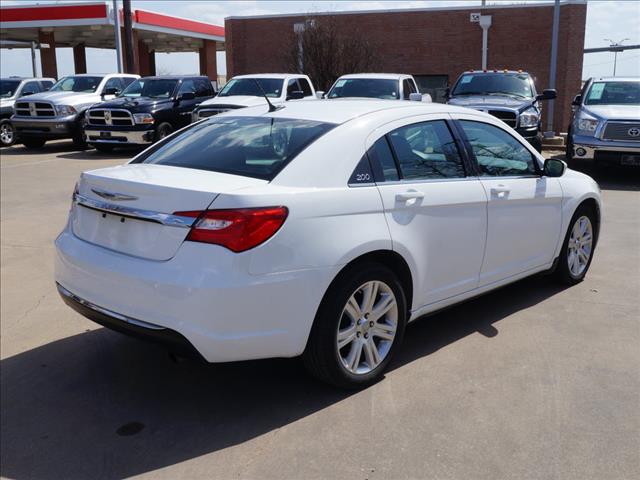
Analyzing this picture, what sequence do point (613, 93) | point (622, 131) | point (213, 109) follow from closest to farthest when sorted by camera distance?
1. point (622, 131)
2. point (613, 93)
3. point (213, 109)

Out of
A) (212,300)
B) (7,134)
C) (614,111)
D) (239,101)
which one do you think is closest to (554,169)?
(212,300)

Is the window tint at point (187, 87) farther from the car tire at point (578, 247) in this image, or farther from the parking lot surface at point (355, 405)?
the car tire at point (578, 247)

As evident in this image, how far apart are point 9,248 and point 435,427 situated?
570 centimetres

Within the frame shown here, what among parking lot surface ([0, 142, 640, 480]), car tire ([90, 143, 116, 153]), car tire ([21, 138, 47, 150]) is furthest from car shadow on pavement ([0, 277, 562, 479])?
car tire ([21, 138, 47, 150])

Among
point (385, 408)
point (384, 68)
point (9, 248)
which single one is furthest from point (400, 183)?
point (384, 68)

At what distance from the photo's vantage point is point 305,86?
1711cm

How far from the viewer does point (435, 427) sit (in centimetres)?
349

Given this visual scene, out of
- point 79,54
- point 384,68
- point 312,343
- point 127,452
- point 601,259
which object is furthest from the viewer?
point 79,54

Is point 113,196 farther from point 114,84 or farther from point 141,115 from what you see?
point 114,84

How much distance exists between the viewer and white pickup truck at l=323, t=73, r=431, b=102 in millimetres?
14508

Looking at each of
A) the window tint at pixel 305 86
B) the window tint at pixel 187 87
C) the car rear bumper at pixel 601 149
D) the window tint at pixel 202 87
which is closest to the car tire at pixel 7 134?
the window tint at pixel 187 87

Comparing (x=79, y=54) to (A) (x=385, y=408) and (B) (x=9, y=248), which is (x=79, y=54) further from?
(A) (x=385, y=408)

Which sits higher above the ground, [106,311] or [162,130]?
A: [162,130]

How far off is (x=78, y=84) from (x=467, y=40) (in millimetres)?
14882
